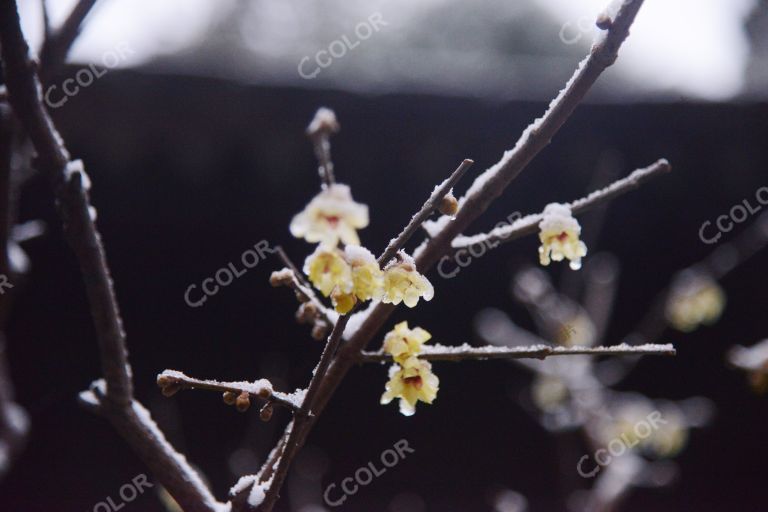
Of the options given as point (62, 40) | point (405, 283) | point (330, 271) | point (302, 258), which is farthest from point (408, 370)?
point (302, 258)

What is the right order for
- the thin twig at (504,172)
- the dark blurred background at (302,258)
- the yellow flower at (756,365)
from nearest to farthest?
1. the thin twig at (504,172)
2. the yellow flower at (756,365)
3. the dark blurred background at (302,258)

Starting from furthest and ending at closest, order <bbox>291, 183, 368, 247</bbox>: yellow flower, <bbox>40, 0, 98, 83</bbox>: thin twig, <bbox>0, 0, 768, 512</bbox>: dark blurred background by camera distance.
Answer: <bbox>0, 0, 768, 512</bbox>: dark blurred background, <bbox>40, 0, 98, 83</bbox>: thin twig, <bbox>291, 183, 368, 247</bbox>: yellow flower

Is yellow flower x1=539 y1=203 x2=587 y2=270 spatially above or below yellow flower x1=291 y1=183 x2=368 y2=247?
below

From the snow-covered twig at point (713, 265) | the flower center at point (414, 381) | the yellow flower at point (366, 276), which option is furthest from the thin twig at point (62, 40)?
the snow-covered twig at point (713, 265)

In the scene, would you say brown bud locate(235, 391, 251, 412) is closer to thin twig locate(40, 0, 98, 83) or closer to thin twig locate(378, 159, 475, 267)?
thin twig locate(378, 159, 475, 267)

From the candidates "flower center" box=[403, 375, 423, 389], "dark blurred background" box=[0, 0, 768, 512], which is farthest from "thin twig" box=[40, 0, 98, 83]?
"dark blurred background" box=[0, 0, 768, 512]

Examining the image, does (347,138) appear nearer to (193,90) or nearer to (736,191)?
(193,90)

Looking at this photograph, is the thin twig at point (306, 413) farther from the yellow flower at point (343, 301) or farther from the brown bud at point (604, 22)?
the brown bud at point (604, 22)
